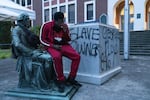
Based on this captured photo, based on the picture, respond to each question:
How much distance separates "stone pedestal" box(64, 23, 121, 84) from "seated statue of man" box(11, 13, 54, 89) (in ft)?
4.72

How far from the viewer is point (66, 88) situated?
562cm

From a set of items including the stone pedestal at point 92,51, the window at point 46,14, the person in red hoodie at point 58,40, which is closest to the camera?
the person in red hoodie at point 58,40

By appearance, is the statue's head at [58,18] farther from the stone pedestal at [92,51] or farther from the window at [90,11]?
the window at [90,11]

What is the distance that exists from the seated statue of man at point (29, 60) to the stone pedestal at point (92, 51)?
1.44 m

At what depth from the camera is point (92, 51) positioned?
6645 millimetres

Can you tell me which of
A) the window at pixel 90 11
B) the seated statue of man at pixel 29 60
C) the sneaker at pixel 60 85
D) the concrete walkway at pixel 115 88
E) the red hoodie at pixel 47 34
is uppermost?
the window at pixel 90 11

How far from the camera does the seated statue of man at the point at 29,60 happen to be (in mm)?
5445

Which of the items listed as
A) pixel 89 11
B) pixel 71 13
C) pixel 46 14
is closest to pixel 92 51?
pixel 89 11

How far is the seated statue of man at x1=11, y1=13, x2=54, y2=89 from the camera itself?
5445 mm

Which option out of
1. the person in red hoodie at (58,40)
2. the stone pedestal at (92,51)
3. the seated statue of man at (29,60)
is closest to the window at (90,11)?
the stone pedestal at (92,51)

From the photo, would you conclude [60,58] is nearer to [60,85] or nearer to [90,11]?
[60,85]

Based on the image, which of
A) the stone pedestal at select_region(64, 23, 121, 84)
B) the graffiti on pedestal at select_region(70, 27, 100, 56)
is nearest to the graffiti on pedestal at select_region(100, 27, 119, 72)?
the stone pedestal at select_region(64, 23, 121, 84)

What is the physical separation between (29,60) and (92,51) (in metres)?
1.78

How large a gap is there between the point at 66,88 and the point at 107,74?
6.16 ft
